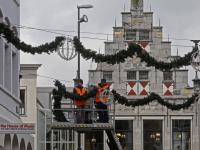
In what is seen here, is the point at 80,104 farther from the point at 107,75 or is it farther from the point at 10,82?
the point at 107,75

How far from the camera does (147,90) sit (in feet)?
162

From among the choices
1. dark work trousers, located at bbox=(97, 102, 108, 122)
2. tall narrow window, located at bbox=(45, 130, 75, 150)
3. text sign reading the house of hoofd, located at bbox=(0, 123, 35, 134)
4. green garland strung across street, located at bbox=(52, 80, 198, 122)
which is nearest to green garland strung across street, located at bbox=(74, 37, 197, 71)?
green garland strung across street, located at bbox=(52, 80, 198, 122)

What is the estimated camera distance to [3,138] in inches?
848

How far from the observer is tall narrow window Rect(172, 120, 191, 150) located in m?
48.0

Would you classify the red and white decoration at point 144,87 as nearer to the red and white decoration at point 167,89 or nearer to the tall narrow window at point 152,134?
the red and white decoration at point 167,89

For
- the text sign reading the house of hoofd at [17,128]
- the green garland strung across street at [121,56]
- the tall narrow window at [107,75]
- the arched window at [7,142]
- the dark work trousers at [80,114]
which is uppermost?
the green garland strung across street at [121,56]

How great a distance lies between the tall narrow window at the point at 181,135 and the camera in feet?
157

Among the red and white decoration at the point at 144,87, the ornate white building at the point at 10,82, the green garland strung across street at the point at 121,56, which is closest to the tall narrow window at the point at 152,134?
the red and white decoration at the point at 144,87

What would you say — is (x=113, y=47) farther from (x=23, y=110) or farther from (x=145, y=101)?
(x=145, y=101)

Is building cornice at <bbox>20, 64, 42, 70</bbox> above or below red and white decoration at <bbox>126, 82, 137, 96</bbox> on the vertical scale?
above

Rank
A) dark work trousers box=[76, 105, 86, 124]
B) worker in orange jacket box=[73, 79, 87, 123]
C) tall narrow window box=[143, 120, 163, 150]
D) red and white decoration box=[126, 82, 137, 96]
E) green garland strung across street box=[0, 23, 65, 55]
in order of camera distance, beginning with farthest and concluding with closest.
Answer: red and white decoration box=[126, 82, 137, 96] < tall narrow window box=[143, 120, 163, 150] < dark work trousers box=[76, 105, 86, 124] < worker in orange jacket box=[73, 79, 87, 123] < green garland strung across street box=[0, 23, 65, 55]

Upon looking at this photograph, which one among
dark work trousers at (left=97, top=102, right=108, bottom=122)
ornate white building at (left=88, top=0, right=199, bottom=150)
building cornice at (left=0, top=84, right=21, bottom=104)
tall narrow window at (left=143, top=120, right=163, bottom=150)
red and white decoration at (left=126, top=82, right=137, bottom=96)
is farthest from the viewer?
red and white decoration at (left=126, top=82, right=137, bottom=96)

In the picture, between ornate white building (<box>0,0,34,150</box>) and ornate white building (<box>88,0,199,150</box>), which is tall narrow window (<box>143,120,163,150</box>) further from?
ornate white building (<box>0,0,34,150</box>)

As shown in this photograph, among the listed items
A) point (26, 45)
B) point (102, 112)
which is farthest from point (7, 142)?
point (26, 45)
